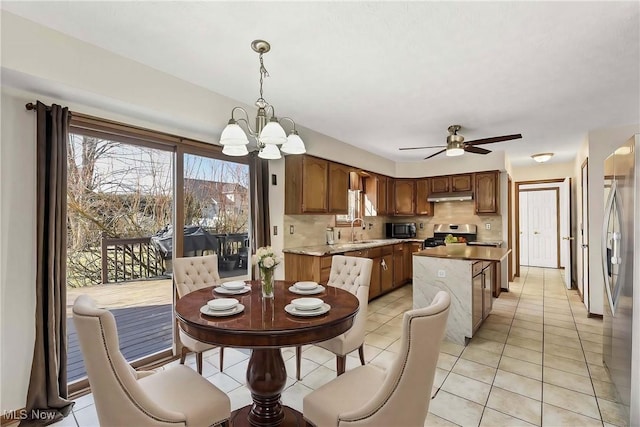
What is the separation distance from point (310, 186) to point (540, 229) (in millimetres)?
6799

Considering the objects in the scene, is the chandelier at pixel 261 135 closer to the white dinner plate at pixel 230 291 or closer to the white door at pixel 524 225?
the white dinner plate at pixel 230 291

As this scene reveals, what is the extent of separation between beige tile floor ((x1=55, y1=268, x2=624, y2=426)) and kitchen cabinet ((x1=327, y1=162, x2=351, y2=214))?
1.63m

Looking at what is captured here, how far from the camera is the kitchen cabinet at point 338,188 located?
4469mm

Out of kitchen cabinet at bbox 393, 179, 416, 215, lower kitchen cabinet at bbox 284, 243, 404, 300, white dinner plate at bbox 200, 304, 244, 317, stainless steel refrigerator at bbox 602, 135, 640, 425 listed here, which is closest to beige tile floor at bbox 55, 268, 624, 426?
stainless steel refrigerator at bbox 602, 135, 640, 425

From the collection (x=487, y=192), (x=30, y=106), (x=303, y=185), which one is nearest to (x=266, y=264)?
(x=30, y=106)

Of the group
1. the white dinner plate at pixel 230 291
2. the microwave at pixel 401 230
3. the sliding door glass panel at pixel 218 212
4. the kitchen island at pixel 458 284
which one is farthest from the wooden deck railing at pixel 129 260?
the microwave at pixel 401 230

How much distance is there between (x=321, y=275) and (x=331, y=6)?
2.85 meters

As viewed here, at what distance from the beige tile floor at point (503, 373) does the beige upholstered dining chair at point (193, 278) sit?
0.34 meters

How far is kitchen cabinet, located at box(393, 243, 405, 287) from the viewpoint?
5.46 metres

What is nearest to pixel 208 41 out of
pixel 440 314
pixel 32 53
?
pixel 32 53

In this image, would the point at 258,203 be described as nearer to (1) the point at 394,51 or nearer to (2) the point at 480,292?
(1) the point at 394,51

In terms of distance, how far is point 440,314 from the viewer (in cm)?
119

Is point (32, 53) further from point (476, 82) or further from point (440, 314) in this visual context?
point (476, 82)

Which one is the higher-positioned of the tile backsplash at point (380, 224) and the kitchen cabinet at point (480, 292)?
the tile backsplash at point (380, 224)
